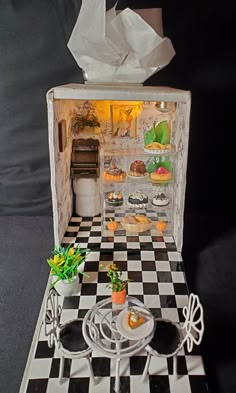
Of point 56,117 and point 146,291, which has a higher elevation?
point 56,117

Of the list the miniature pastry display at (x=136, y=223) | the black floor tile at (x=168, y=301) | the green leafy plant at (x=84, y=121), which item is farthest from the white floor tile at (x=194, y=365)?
the green leafy plant at (x=84, y=121)

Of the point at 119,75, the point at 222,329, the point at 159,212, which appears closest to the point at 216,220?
the point at 159,212

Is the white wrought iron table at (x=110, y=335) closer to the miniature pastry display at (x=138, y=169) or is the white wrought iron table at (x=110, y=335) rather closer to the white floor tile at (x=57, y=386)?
the white floor tile at (x=57, y=386)

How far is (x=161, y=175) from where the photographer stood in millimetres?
1897

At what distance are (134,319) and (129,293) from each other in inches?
14.1

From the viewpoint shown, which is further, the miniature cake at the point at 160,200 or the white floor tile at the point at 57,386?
the miniature cake at the point at 160,200

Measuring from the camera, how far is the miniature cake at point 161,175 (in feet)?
6.22

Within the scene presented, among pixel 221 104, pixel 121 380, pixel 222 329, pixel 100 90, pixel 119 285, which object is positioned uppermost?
pixel 100 90

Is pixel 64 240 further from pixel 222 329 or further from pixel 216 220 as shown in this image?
pixel 216 220

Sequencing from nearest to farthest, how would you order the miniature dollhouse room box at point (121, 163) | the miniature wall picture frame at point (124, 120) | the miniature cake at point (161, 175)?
the miniature dollhouse room box at point (121, 163)
the miniature cake at point (161, 175)
the miniature wall picture frame at point (124, 120)

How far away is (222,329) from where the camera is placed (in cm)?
146

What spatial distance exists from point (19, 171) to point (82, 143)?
1.78ft

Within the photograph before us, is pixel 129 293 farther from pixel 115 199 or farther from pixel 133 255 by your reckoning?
Answer: pixel 115 199

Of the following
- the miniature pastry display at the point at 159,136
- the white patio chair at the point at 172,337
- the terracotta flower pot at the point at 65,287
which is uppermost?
the miniature pastry display at the point at 159,136
